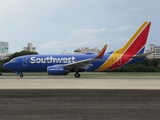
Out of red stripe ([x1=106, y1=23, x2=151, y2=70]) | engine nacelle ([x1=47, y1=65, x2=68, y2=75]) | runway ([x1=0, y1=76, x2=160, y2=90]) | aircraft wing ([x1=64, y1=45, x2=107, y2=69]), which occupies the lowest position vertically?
runway ([x1=0, y1=76, x2=160, y2=90])

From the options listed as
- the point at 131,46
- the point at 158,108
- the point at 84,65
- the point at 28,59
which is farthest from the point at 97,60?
the point at 158,108

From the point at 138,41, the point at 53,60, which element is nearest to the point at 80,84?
the point at 53,60

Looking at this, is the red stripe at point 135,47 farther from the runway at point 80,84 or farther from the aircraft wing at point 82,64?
the runway at point 80,84

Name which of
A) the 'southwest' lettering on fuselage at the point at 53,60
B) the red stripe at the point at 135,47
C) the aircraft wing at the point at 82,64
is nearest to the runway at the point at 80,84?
the aircraft wing at the point at 82,64

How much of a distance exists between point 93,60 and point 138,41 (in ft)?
18.0

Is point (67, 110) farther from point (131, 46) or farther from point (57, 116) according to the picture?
point (131, 46)

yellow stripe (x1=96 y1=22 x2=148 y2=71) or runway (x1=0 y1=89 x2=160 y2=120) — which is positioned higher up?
yellow stripe (x1=96 y1=22 x2=148 y2=71)

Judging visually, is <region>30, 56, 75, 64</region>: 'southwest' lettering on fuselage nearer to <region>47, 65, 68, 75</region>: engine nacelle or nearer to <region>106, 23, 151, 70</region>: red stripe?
<region>47, 65, 68, 75</region>: engine nacelle

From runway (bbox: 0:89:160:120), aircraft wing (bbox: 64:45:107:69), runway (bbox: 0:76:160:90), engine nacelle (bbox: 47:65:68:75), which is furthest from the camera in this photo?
aircraft wing (bbox: 64:45:107:69)

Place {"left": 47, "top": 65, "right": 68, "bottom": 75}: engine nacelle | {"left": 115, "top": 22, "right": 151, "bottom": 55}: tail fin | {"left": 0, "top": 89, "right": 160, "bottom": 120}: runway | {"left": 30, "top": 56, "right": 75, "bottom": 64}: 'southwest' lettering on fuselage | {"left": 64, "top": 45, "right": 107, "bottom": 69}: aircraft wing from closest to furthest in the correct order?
{"left": 0, "top": 89, "right": 160, "bottom": 120}: runway
{"left": 47, "top": 65, "right": 68, "bottom": 75}: engine nacelle
{"left": 64, "top": 45, "right": 107, "bottom": 69}: aircraft wing
{"left": 115, "top": 22, "right": 151, "bottom": 55}: tail fin
{"left": 30, "top": 56, "right": 75, "bottom": 64}: 'southwest' lettering on fuselage

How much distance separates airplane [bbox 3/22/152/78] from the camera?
104 ft

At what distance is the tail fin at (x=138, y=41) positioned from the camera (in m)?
31.6

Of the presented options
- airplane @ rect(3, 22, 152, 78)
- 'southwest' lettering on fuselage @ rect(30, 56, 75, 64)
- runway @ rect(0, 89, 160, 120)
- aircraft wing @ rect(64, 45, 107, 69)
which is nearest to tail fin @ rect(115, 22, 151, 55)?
airplane @ rect(3, 22, 152, 78)

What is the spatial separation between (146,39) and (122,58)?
3.46 meters
